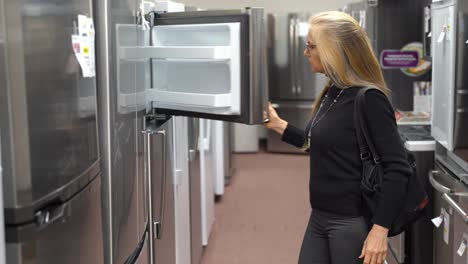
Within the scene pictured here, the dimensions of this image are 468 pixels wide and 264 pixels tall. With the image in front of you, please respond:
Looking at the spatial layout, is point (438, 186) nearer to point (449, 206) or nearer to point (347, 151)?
point (449, 206)

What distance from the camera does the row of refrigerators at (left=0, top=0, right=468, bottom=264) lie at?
4.61 feet

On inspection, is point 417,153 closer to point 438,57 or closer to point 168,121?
point 438,57

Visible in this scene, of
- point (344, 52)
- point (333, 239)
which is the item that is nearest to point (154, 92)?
point (344, 52)

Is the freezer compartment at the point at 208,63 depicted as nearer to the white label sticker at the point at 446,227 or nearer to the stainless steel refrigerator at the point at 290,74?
the white label sticker at the point at 446,227

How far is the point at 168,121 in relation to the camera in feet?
9.67

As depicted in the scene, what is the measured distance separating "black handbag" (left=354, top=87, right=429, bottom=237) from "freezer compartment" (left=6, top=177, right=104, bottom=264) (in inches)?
37.0

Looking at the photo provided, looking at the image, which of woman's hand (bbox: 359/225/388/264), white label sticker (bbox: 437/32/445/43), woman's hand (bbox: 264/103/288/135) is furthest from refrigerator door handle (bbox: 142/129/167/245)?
white label sticker (bbox: 437/32/445/43)

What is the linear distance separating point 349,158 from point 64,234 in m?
1.11

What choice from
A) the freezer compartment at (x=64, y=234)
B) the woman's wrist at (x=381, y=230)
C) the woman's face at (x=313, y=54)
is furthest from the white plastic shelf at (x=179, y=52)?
the woman's wrist at (x=381, y=230)

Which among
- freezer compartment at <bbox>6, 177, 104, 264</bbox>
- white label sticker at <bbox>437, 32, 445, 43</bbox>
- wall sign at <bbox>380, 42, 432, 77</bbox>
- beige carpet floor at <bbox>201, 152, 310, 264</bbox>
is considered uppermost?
white label sticker at <bbox>437, 32, 445, 43</bbox>

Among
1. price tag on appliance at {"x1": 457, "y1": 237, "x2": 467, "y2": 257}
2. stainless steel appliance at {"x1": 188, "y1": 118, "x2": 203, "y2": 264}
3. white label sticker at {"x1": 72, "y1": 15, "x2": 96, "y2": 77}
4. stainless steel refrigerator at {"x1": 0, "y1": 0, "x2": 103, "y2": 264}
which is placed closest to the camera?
stainless steel refrigerator at {"x1": 0, "y1": 0, "x2": 103, "y2": 264}

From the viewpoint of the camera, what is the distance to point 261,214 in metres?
5.61

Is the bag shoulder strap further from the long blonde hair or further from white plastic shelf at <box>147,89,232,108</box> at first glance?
white plastic shelf at <box>147,89,232,108</box>

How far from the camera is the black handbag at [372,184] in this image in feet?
7.27
